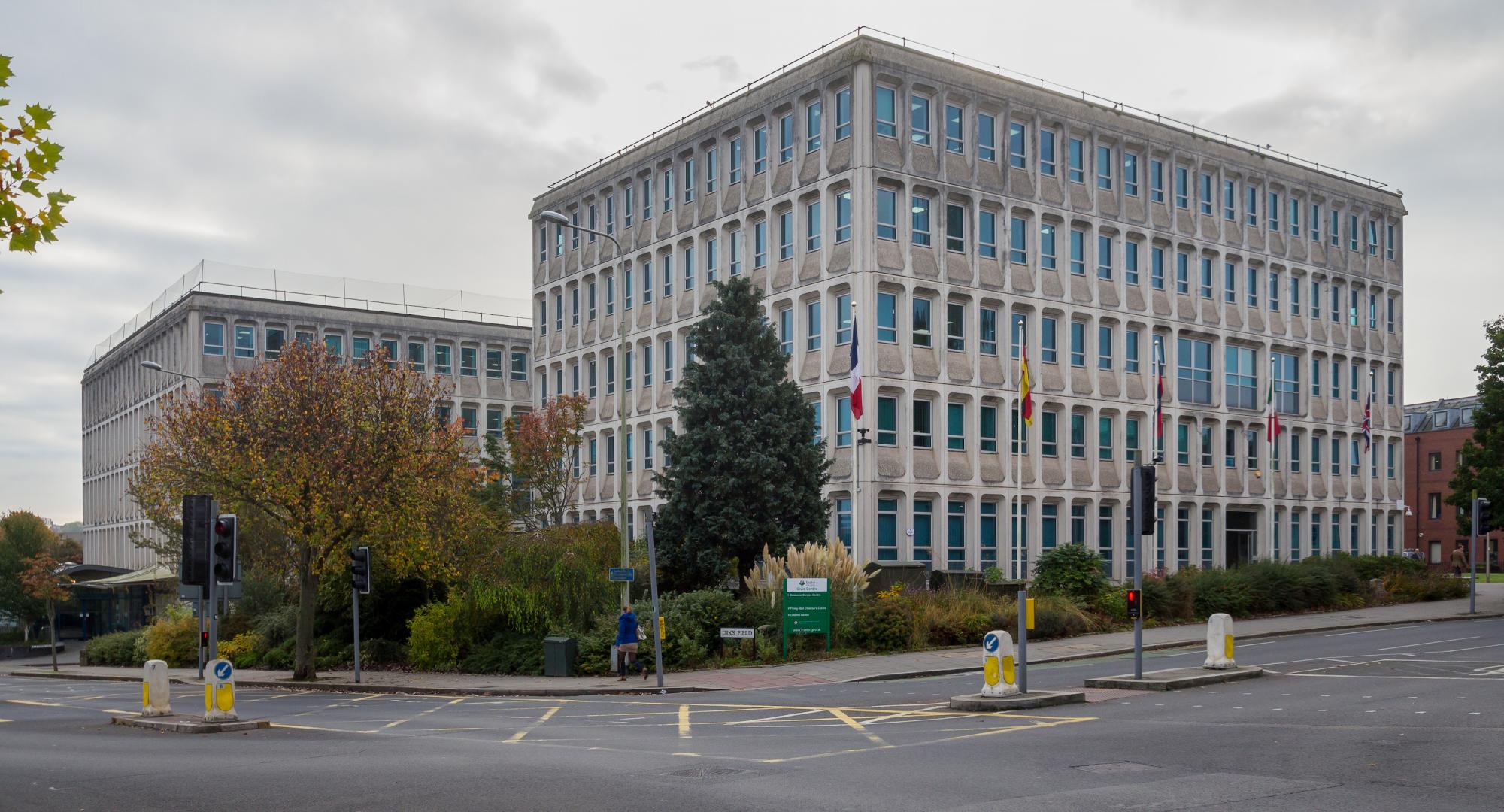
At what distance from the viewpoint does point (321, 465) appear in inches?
1235

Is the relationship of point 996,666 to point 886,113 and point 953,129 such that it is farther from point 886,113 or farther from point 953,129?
point 953,129

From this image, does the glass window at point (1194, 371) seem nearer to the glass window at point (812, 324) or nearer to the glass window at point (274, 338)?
the glass window at point (812, 324)

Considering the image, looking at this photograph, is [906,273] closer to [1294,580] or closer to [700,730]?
[1294,580]

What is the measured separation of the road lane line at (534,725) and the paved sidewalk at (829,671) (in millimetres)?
3502

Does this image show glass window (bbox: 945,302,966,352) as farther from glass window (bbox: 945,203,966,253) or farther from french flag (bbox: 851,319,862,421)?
french flag (bbox: 851,319,862,421)

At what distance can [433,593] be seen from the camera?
36844 millimetres

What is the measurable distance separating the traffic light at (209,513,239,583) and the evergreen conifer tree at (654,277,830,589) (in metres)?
16.4

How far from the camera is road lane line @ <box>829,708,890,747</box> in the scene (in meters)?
16.0

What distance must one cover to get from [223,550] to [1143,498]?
14.6 metres

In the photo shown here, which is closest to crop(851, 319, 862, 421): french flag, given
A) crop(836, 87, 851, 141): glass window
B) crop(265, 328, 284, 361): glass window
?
crop(836, 87, 851, 141): glass window

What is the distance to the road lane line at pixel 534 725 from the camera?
1762 centimetres

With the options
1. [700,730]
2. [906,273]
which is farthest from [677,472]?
[700,730]

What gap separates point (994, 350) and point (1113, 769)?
35010 mm

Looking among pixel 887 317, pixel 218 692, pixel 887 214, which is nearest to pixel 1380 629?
pixel 887 317
